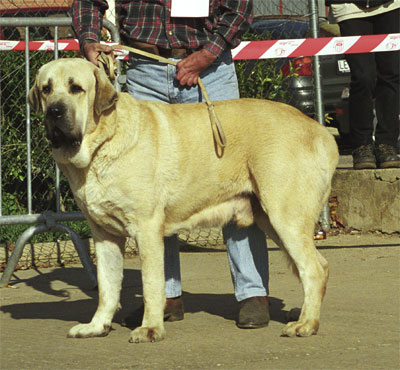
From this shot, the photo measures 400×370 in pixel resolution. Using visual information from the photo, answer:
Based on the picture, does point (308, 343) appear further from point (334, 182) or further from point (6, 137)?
point (6, 137)

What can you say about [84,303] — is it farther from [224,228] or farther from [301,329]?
[301,329]

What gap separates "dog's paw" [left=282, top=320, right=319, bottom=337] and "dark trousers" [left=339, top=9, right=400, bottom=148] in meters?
3.43

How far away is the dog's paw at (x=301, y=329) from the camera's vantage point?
4.37 metres

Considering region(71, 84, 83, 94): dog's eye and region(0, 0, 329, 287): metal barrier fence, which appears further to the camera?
region(0, 0, 329, 287): metal barrier fence

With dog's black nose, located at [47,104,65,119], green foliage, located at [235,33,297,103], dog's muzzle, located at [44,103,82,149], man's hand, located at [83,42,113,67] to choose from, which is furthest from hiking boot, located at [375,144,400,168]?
dog's black nose, located at [47,104,65,119]

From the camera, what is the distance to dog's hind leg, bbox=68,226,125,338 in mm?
4598

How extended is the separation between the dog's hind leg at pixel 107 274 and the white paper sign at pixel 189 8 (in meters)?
1.35

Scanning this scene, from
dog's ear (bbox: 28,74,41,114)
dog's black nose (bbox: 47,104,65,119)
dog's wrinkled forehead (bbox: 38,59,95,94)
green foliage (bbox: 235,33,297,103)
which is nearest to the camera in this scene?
dog's black nose (bbox: 47,104,65,119)

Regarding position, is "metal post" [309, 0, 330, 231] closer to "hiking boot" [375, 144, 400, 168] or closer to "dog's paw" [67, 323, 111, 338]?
"hiking boot" [375, 144, 400, 168]

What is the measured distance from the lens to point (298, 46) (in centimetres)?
756

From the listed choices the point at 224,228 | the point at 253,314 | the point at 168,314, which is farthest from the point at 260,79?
the point at 253,314

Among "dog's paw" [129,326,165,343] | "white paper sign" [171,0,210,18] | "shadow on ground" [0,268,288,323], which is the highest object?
"white paper sign" [171,0,210,18]

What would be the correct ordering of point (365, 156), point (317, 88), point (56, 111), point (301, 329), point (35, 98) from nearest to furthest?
point (56, 111), point (301, 329), point (35, 98), point (365, 156), point (317, 88)

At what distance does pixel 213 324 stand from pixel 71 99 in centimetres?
150
